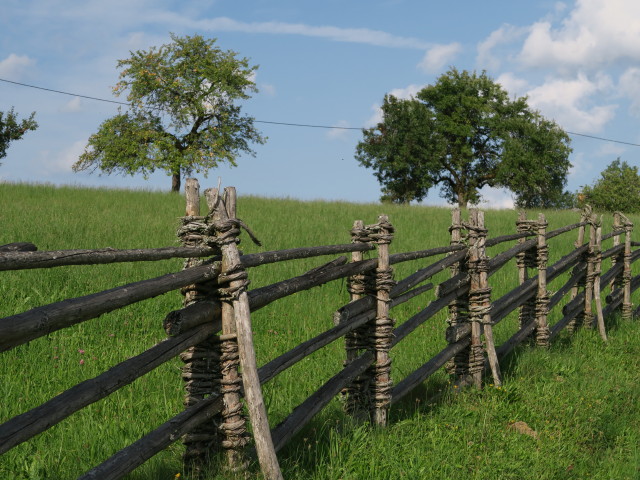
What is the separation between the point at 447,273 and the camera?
46.1 feet

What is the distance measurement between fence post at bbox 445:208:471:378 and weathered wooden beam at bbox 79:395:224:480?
376 centimetres

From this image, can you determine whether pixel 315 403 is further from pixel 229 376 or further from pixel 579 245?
pixel 579 245

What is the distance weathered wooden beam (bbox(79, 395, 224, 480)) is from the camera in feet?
11.1

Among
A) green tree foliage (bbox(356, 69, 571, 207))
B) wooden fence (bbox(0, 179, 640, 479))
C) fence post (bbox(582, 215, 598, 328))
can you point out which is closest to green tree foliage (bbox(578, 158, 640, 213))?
green tree foliage (bbox(356, 69, 571, 207))

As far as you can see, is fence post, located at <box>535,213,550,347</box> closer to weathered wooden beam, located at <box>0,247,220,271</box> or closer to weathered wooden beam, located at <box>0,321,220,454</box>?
weathered wooden beam, located at <box>0,321,220,454</box>

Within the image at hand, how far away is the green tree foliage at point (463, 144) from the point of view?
4550 centimetres

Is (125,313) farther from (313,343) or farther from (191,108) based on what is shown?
(191,108)

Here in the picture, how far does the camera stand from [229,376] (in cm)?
406

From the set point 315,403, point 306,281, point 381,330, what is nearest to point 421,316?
point 381,330

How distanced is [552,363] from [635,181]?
5955cm

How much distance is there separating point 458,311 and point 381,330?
204 centimetres

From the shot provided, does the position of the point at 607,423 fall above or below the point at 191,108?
below

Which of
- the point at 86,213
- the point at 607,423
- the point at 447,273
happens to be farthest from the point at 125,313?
the point at 86,213

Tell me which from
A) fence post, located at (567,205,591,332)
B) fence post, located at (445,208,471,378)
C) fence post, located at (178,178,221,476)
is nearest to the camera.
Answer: fence post, located at (178,178,221,476)
